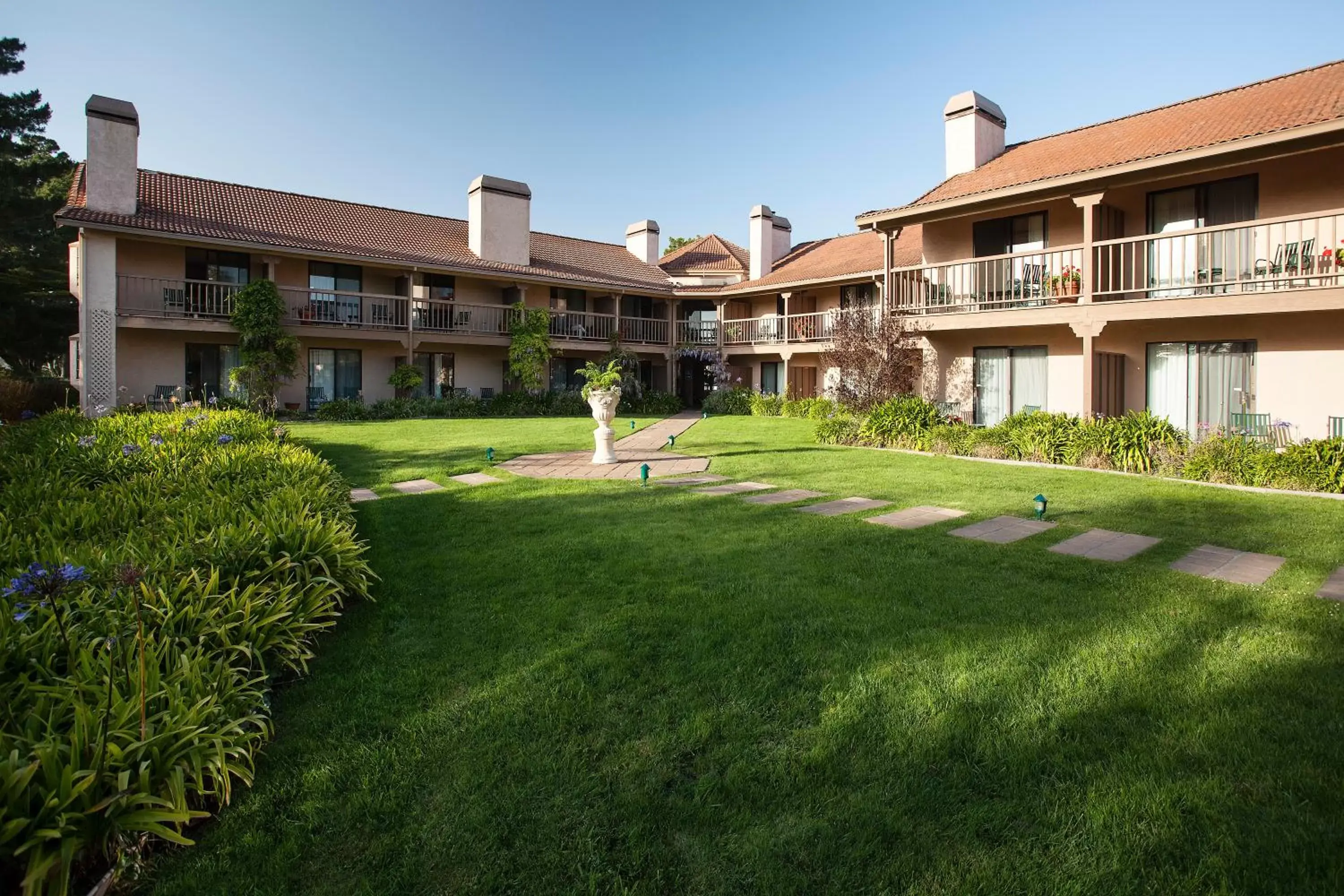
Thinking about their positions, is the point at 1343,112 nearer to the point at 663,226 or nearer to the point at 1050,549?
the point at 1050,549

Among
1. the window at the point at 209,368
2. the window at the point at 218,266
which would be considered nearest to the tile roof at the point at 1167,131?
→ the window at the point at 218,266

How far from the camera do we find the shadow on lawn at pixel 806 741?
2.20 m

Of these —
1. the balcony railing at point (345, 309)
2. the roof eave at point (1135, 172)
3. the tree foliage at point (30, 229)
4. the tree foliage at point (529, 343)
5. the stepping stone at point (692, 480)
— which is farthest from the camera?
the tree foliage at point (30, 229)

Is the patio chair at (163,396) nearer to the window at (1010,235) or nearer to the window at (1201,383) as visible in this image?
the window at (1010,235)

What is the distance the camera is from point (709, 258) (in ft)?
103

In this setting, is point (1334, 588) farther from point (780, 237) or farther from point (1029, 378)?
point (780, 237)

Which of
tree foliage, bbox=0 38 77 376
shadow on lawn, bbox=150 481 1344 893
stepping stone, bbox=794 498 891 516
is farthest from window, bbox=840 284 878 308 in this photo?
tree foliage, bbox=0 38 77 376

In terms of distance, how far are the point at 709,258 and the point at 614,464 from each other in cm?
2268

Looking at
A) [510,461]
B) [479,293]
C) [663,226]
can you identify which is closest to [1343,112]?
[510,461]

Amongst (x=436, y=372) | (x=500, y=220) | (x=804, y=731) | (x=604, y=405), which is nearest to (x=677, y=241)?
(x=500, y=220)

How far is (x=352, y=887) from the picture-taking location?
2137 millimetres

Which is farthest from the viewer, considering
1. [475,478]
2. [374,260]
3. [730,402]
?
[730,402]

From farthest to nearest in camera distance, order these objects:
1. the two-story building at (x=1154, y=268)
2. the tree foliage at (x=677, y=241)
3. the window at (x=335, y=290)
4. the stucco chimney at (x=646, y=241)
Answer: the tree foliage at (x=677, y=241) → the stucco chimney at (x=646, y=241) → the window at (x=335, y=290) → the two-story building at (x=1154, y=268)

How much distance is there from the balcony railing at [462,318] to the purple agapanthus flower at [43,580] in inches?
783
